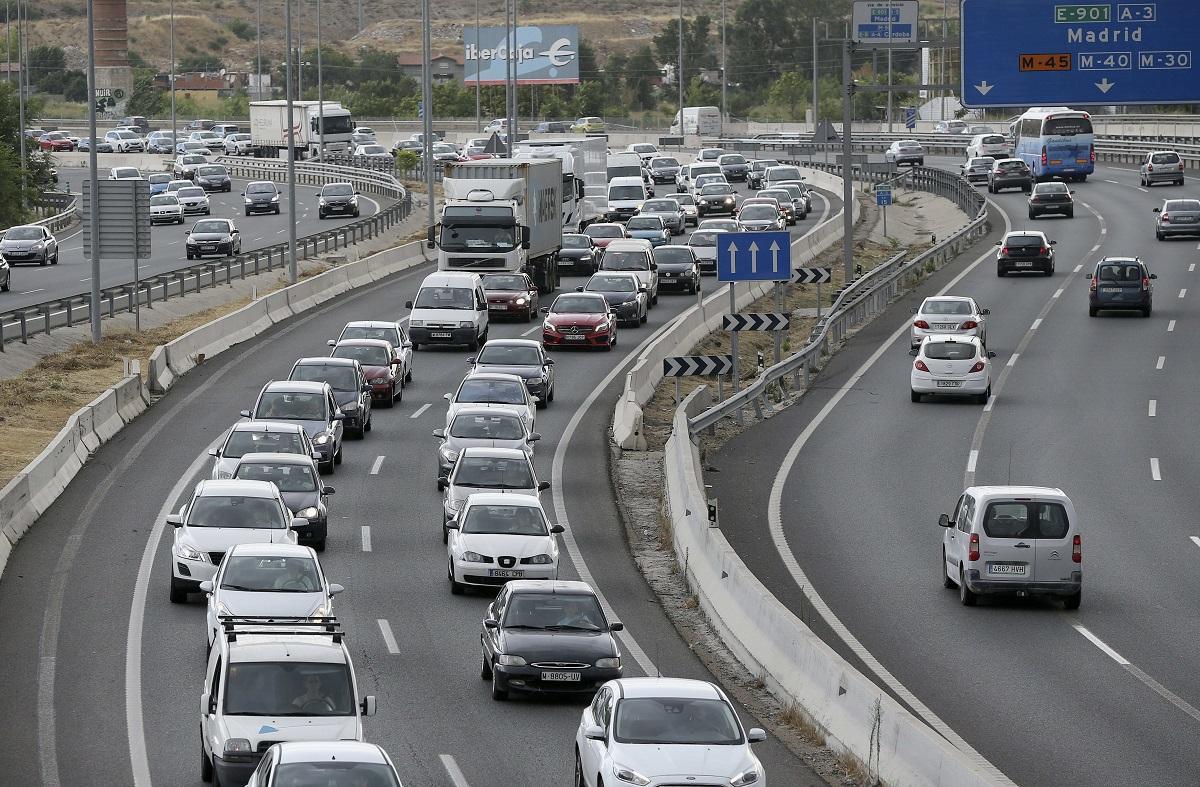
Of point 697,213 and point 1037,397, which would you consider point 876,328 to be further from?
point 697,213

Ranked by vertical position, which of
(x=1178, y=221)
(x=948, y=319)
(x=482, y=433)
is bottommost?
(x=482, y=433)

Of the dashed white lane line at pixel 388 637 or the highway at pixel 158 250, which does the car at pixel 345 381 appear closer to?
the dashed white lane line at pixel 388 637

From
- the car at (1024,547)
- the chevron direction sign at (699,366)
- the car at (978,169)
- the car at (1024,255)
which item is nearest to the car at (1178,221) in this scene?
the car at (1024,255)

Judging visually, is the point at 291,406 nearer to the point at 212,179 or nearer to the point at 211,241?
the point at 211,241

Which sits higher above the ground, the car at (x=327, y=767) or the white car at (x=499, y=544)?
the car at (x=327, y=767)

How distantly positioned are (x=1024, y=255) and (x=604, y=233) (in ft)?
49.2

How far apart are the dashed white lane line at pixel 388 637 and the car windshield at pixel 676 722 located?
684cm

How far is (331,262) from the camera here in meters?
68.1

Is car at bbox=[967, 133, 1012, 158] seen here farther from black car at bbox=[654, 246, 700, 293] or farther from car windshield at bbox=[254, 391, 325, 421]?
car windshield at bbox=[254, 391, 325, 421]

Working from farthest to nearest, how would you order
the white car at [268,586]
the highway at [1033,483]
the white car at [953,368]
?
the white car at [953,368]
the white car at [268,586]
the highway at [1033,483]

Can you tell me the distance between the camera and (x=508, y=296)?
170ft

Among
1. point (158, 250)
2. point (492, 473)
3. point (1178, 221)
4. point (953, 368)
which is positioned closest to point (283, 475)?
point (492, 473)

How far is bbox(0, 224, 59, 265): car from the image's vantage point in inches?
2736

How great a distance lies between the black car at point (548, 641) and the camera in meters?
20.1
